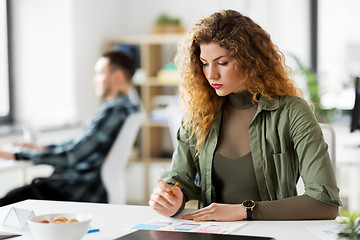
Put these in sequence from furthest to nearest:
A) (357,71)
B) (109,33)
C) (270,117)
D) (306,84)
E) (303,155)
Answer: (109,33) → (357,71) → (306,84) → (270,117) → (303,155)

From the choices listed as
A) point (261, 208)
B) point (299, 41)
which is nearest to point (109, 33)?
point (299, 41)

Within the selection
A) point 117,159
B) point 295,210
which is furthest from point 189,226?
point 117,159

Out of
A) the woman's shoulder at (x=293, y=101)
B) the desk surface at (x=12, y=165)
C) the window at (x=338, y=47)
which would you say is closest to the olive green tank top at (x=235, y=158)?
the woman's shoulder at (x=293, y=101)

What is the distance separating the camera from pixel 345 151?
3.25m

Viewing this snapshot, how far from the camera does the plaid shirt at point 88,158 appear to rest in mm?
3059

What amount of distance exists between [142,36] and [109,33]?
1.26ft

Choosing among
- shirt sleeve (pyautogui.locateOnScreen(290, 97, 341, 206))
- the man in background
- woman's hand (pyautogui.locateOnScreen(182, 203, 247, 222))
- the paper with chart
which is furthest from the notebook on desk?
the man in background

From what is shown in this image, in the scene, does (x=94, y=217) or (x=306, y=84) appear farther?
(x=306, y=84)

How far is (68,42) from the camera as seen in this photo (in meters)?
4.61

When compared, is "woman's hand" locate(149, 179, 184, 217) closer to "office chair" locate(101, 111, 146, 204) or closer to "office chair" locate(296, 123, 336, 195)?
"office chair" locate(296, 123, 336, 195)

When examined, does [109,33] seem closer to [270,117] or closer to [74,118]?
[74,118]

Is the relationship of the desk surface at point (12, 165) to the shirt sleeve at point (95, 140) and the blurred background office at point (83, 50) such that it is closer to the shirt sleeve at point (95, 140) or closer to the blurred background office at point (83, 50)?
the shirt sleeve at point (95, 140)

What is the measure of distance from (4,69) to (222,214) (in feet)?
10.9

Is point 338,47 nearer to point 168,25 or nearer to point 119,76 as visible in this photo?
point 168,25
